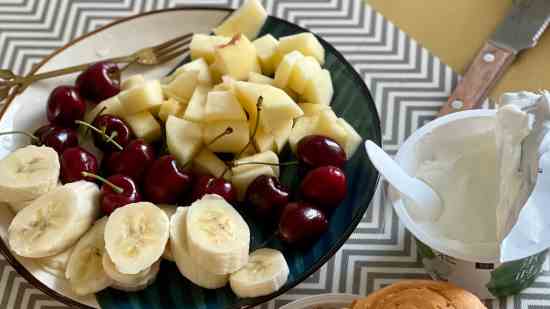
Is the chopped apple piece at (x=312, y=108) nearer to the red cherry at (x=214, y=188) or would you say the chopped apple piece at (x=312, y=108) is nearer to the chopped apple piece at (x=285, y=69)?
the chopped apple piece at (x=285, y=69)

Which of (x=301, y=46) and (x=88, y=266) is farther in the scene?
(x=301, y=46)

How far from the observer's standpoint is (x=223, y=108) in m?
1.28

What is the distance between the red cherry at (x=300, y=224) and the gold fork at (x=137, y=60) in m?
0.42

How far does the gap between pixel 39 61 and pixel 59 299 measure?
59 cm

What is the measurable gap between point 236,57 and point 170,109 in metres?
0.14

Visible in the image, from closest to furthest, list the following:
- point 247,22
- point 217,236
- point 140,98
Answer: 1. point 217,236
2. point 140,98
3. point 247,22

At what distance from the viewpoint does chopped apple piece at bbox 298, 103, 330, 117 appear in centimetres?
132

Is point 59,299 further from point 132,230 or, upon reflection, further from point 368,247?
point 368,247

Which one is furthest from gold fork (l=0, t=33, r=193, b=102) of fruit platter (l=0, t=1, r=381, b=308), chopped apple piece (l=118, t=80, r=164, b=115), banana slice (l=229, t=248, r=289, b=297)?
banana slice (l=229, t=248, r=289, b=297)

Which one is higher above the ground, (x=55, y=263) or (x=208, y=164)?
(x=208, y=164)

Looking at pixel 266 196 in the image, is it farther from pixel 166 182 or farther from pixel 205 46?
pixel 205 46

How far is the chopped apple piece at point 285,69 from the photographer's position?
1317mm

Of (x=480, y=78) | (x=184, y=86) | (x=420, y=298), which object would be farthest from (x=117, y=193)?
(x=480, y=78)

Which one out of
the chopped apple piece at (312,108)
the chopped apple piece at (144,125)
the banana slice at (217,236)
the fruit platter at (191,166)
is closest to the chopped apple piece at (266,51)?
the fruit platter at (191,166)
